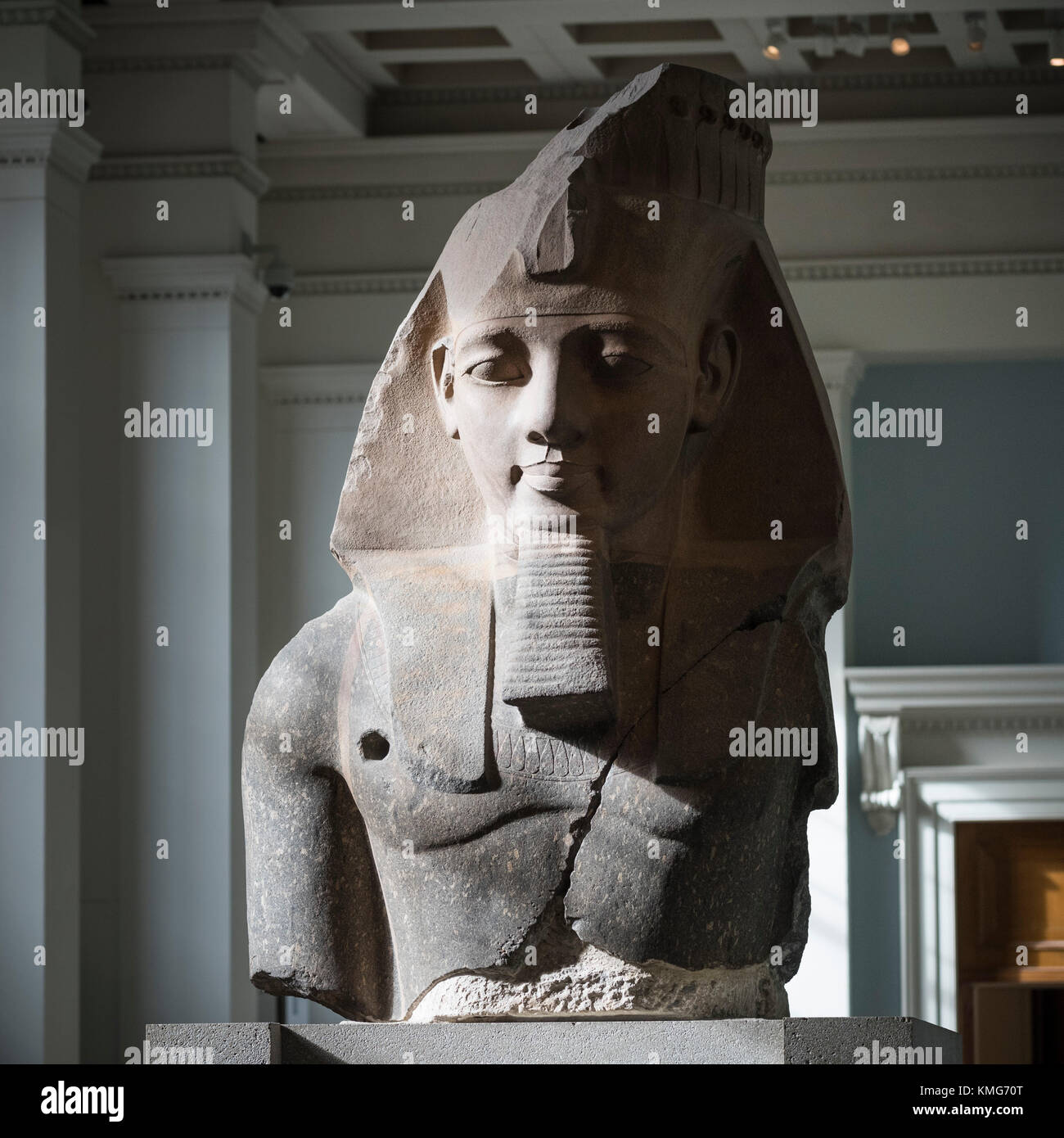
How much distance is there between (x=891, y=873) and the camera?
9.34 metres

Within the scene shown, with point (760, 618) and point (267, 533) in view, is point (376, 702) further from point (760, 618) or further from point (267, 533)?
point (267, 533)

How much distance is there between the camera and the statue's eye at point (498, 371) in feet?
11.0

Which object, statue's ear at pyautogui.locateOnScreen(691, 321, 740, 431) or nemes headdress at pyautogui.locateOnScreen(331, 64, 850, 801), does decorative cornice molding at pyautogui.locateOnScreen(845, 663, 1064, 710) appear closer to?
nemes headdress at pyautogui.locateOnScreen(331, 64, 850, 801)

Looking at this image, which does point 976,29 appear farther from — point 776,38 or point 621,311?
point 621,311

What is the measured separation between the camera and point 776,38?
8.77m

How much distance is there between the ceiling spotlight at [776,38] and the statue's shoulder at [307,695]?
5.75 metres

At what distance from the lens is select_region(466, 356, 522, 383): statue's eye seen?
11.0 feet

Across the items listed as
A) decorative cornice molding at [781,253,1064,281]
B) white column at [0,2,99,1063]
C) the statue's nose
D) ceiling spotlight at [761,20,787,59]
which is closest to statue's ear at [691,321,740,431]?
the statue's nose

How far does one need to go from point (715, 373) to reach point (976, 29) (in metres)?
6.05

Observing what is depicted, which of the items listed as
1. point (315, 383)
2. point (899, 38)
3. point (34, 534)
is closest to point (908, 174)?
point (899, 38)

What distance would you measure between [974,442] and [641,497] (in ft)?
21.6

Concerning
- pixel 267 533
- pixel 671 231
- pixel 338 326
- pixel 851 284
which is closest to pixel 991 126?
pixel 851 284

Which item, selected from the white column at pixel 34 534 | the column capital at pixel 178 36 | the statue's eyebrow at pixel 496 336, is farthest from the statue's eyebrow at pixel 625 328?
the column capital at pixel 178 36

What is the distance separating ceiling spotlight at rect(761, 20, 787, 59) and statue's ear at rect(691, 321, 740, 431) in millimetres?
5527
